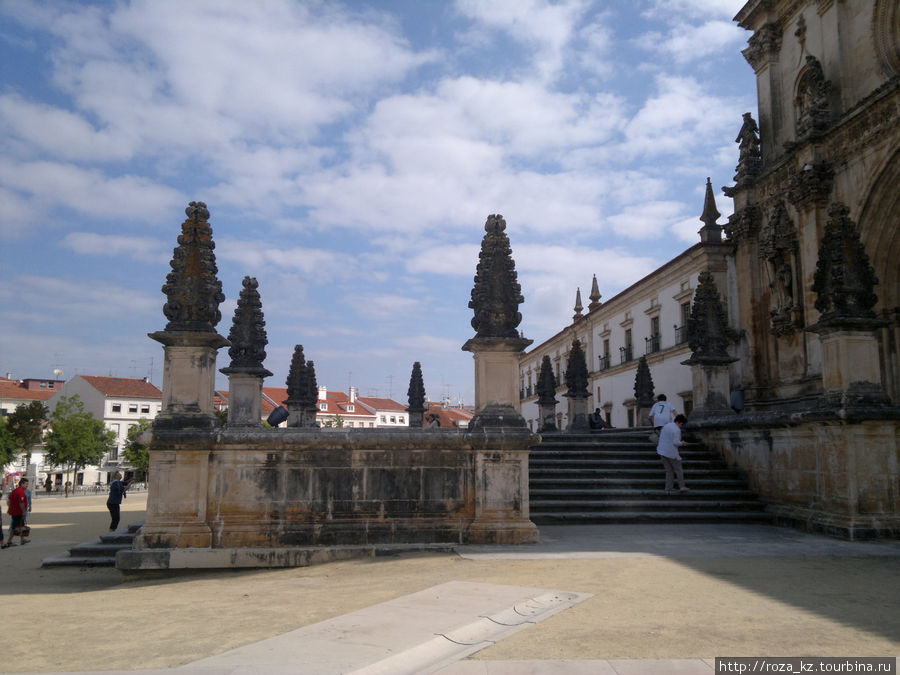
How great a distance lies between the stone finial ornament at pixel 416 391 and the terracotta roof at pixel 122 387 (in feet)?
166

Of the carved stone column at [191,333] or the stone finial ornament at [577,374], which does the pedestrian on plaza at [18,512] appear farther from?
the stone finial ornament at [577,374]

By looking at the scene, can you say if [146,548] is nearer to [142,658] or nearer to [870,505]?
[142,658]

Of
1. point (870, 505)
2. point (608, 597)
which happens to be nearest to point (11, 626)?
point (608, 597)

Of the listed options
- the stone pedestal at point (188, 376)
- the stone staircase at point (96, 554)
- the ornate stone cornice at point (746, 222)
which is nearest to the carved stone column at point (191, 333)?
the stone pedestal at point (188, 376)

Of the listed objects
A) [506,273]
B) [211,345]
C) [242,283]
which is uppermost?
[242,283]

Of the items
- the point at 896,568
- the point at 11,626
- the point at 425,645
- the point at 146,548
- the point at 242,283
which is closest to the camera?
the point at 425,645

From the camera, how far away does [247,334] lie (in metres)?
16.3

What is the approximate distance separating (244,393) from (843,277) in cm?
1304

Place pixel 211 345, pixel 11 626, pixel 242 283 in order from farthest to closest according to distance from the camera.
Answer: pixel 242 283, pixel 211 345, pixel 11 626

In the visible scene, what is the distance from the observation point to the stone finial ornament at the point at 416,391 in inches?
1023

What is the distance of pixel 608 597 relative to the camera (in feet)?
17.9

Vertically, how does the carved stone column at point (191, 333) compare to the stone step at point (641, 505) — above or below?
above

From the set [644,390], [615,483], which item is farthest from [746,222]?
[615,483]

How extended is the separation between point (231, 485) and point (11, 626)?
294 cm
